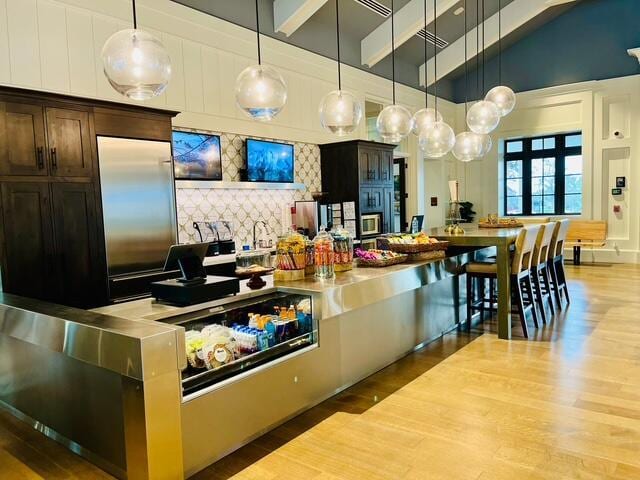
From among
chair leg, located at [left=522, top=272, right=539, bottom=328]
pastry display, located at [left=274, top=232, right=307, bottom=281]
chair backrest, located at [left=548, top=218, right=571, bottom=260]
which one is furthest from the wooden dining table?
pastry display, located at [left=274, top=232, right=307, bottom=281]

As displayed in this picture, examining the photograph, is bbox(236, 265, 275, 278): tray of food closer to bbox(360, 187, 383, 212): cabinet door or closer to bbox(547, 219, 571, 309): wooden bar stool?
bbox(547, 219, 571, 309): wooden bar stool

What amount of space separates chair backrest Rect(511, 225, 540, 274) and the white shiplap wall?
363cm

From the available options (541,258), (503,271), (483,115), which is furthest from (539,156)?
(503,271)

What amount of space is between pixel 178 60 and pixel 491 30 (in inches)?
274

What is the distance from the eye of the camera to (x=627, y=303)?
19.8 ft

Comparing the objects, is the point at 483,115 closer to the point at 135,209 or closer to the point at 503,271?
the point at 503,271

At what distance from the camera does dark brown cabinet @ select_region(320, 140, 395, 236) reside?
24.5ft

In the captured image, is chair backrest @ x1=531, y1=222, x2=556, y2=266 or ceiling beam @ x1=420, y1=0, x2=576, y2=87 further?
ceiling beam @ x1=420, y1=0, x2=576, y2=87

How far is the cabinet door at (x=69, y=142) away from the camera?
400cm

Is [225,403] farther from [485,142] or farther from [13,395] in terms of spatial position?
[485,142]

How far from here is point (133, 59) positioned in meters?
2.49

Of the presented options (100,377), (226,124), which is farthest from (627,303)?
(100,377)

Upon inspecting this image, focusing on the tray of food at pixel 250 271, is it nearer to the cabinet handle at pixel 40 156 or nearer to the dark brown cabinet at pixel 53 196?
the dark brown cabinet at pixel 53 196

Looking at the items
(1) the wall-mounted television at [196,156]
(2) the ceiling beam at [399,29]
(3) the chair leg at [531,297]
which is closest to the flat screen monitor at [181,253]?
(1) the wall-mounted television at [196,156]
